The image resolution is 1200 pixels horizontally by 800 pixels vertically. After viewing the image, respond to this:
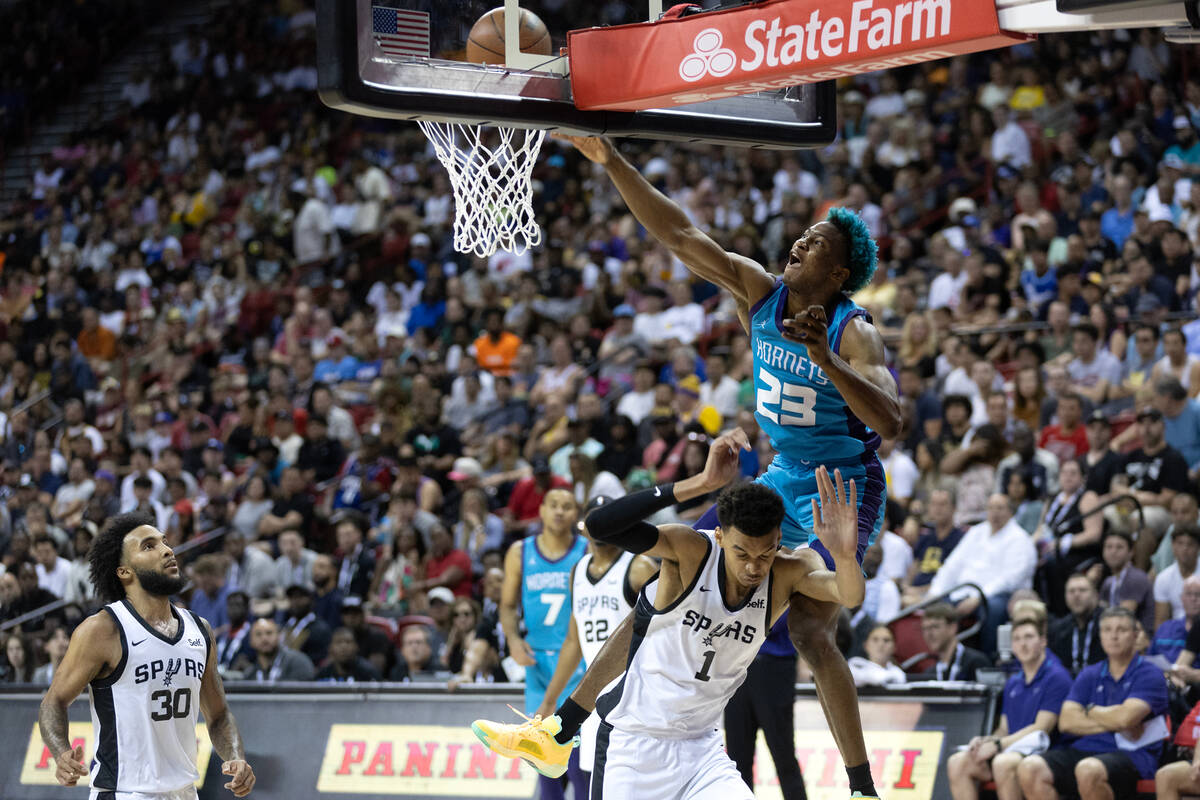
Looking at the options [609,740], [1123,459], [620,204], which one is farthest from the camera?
[620,204]

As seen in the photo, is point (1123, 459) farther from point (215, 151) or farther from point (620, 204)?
point (215, 151)

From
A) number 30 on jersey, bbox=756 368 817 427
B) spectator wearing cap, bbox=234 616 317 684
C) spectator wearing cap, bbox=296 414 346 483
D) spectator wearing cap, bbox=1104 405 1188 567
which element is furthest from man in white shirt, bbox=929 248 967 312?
number 30 on jersey, bbox=756 368 817 427

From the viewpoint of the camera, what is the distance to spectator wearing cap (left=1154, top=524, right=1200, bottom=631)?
9305mm

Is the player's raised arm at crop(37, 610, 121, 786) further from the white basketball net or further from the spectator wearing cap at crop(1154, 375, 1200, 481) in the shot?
the spectator wearing cap at crop(1154, 375, 1200, 481)

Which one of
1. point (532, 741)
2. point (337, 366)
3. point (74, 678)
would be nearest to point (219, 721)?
point (74, 678)

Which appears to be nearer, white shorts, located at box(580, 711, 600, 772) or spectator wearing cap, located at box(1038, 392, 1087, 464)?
white shorts, located at box(580, 711, 600, 772)

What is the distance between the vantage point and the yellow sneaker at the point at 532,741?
5.92 meters

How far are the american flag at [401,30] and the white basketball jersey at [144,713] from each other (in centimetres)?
250

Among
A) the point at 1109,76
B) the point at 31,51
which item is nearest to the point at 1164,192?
the point at 1109,76

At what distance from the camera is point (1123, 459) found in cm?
1048

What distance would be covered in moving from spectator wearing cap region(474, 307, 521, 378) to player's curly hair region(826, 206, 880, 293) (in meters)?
9.47

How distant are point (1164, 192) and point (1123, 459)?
3.75 metres

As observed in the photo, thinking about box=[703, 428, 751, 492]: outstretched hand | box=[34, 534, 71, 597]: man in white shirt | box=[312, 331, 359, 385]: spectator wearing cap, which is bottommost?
box=[34, 534, 71, 597]: man in white shirt

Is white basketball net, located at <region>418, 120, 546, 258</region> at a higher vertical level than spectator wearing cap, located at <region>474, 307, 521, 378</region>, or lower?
higher
